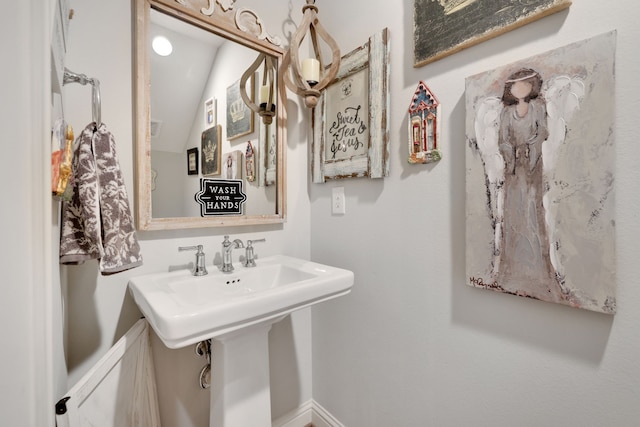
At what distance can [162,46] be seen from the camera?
1.02 m

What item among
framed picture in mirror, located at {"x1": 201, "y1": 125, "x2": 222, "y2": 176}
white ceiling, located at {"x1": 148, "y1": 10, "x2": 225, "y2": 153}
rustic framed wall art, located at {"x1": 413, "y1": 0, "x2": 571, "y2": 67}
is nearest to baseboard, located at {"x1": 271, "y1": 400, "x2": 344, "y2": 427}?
framed picture in mirror, located at {"x1": 201, "y1": 125, "x2": 222, "y2": 176}

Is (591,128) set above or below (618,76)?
below

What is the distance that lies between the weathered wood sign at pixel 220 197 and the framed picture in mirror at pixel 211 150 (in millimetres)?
41

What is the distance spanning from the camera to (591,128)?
2.09 ft

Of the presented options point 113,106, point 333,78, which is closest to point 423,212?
point 333,78

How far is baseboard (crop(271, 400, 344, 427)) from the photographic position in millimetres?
1346

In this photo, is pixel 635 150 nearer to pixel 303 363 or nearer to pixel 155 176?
pixel 155 176

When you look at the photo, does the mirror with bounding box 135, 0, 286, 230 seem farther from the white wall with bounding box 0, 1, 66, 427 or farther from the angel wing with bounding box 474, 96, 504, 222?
the angel wing with bounding box 474, 96, 504, 222

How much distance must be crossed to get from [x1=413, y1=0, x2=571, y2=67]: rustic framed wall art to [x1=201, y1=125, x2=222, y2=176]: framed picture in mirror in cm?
81

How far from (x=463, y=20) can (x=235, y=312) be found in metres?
1.08

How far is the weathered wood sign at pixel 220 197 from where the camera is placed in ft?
3.65

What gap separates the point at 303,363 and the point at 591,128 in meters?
1.47

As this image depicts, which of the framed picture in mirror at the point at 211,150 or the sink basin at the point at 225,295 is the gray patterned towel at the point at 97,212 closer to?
the sink basin at the point at 225,295

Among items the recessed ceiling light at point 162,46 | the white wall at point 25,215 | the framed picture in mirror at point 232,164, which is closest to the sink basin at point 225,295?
the white wall at point 25,215
